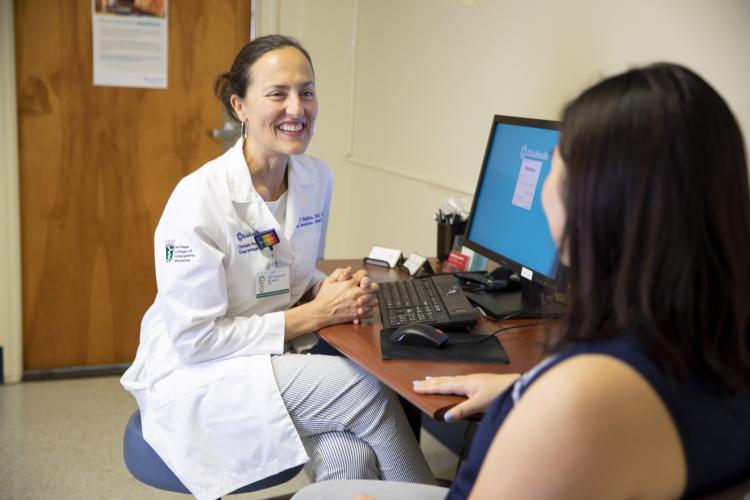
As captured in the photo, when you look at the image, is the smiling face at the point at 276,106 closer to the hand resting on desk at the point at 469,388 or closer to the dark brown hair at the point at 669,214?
the hand resting on desk at the point at 469,388

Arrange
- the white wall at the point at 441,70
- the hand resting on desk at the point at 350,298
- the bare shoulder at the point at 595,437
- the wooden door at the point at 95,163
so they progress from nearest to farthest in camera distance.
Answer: the bare shoulder at the point at 595,437, the hand resting on desk at the point at 350,298, the white wall at the point at 441,70, the wooden door at the point at 95,163

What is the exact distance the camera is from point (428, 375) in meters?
1.48

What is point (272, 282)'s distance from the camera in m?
1.90

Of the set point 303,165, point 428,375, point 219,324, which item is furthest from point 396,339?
point 303,165

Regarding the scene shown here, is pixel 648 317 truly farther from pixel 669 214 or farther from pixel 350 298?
pixel 350 298

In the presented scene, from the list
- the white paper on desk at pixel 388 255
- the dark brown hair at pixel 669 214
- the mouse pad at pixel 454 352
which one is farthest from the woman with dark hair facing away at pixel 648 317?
the white paper on desk at pixel 388 255

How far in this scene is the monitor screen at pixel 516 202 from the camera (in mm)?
1774

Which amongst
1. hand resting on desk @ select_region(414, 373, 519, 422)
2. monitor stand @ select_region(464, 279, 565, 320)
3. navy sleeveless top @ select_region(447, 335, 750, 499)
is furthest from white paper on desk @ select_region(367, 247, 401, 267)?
navy sleeveless top @ select_region(447, 335, 750, 499)

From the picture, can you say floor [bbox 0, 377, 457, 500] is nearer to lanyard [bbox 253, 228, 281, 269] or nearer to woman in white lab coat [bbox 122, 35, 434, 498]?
woman in white lab coat [bbox 122, 35, 434, 498]

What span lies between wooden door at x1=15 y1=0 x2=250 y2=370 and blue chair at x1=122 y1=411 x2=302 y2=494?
1.77m

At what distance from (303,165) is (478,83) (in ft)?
2.73

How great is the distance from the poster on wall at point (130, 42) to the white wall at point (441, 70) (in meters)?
0.46

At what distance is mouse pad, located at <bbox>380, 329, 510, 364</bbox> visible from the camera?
61.2 inches

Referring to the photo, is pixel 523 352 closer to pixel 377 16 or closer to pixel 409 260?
pixel 409 260
